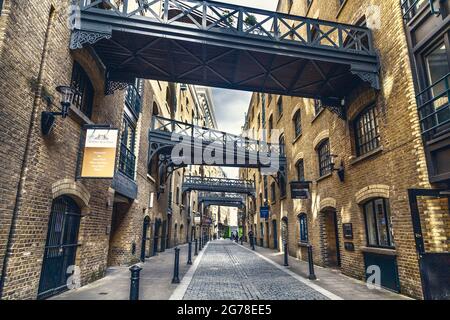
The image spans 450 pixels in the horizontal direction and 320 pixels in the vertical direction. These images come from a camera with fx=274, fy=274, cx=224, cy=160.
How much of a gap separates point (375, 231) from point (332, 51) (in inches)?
204

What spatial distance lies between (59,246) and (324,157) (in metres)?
9.52

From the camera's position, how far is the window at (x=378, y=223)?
722 cm

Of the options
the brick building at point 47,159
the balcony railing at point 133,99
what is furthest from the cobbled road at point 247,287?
the balcony railing at point 133,99

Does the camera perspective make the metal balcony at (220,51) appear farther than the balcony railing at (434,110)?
Yes

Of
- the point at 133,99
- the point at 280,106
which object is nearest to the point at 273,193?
the point at 280,106

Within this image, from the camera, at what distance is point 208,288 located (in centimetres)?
692

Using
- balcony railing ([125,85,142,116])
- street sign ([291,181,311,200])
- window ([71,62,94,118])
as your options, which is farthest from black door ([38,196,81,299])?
street sign ([291,181,311,200])

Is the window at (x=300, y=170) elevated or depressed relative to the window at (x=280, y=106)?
depressed

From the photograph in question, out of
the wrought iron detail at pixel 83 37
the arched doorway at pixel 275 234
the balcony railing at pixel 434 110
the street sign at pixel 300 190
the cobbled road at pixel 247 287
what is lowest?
the cobbled road at pixel 247 287

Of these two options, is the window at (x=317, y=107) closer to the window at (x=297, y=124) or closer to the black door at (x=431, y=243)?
the window at (x=297, y=124)

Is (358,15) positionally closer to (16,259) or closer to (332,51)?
(332,51)

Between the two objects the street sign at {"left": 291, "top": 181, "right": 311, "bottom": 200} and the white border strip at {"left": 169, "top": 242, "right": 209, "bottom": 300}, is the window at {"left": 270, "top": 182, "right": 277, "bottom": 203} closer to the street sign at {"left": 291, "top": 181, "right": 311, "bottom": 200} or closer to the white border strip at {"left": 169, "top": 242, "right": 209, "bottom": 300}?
the street sign at {"left": 291, "top": 181, "right": 311, "bottom": 200}

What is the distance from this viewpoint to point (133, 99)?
1138 cm

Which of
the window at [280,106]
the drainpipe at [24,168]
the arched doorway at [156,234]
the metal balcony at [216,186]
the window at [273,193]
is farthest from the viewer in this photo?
the metal balcony at [216,186]
